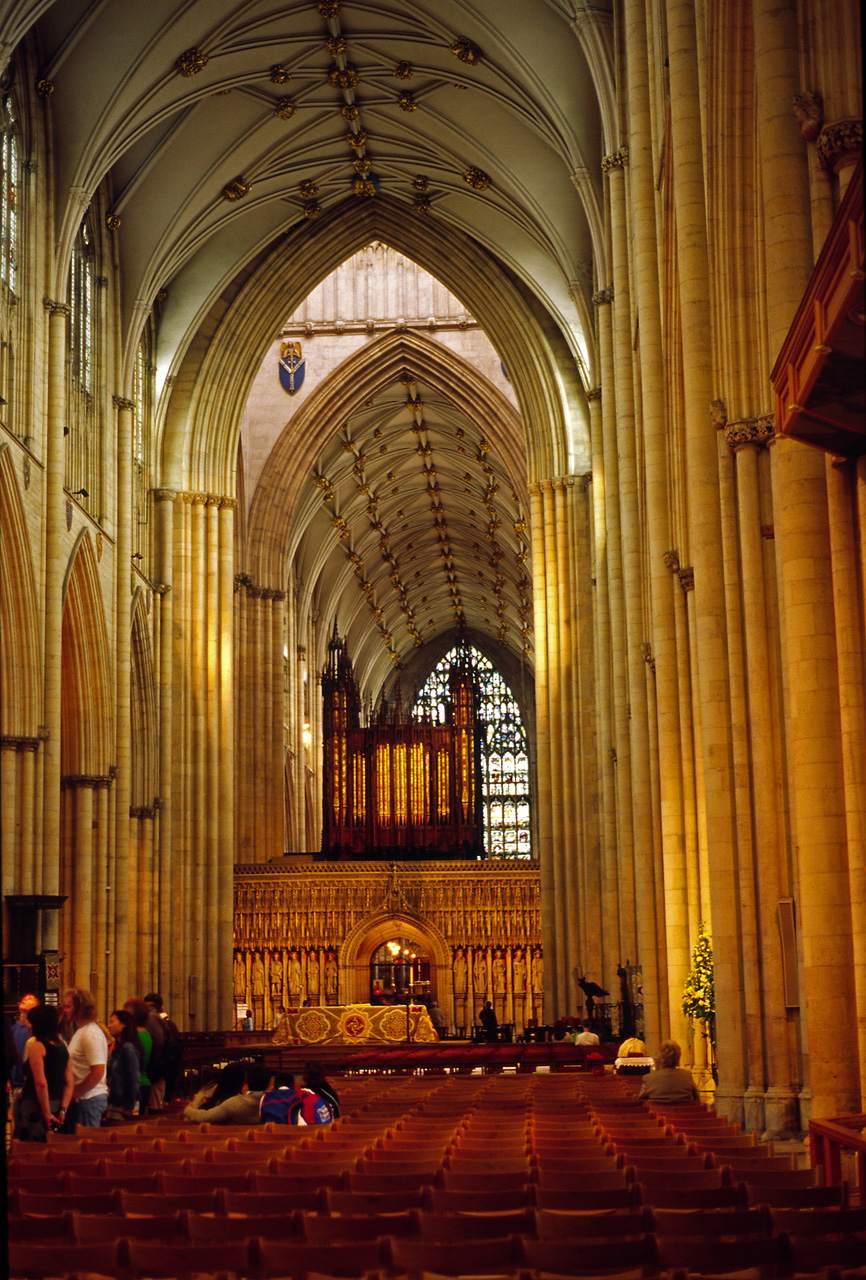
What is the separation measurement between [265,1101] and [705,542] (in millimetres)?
5607

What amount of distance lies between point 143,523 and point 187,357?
12.9 feet

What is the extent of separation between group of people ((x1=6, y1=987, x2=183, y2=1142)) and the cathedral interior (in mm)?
4429

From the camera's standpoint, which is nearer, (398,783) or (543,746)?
(543,746)

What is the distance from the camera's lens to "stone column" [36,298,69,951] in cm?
2055

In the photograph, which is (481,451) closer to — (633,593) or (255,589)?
(255,589)

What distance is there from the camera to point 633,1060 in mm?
16062

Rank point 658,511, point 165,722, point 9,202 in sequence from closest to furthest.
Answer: point 658,511
point 9,202
point 165,722

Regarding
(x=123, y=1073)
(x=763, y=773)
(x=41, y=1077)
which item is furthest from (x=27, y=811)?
(x=763, y=773)

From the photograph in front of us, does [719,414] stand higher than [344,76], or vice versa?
[344,76]

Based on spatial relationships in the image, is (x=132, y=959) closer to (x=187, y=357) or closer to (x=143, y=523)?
(x=143, y=523)

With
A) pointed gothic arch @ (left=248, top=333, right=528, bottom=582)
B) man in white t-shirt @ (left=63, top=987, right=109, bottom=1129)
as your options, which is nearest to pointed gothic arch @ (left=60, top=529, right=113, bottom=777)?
pointed gothic arch @ (left=248, top=333, right=528, bottom=582)

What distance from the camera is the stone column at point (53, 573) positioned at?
67.4 feet

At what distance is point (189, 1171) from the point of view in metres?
6.27

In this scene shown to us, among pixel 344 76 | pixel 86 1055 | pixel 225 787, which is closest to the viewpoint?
pixel 86 1055
